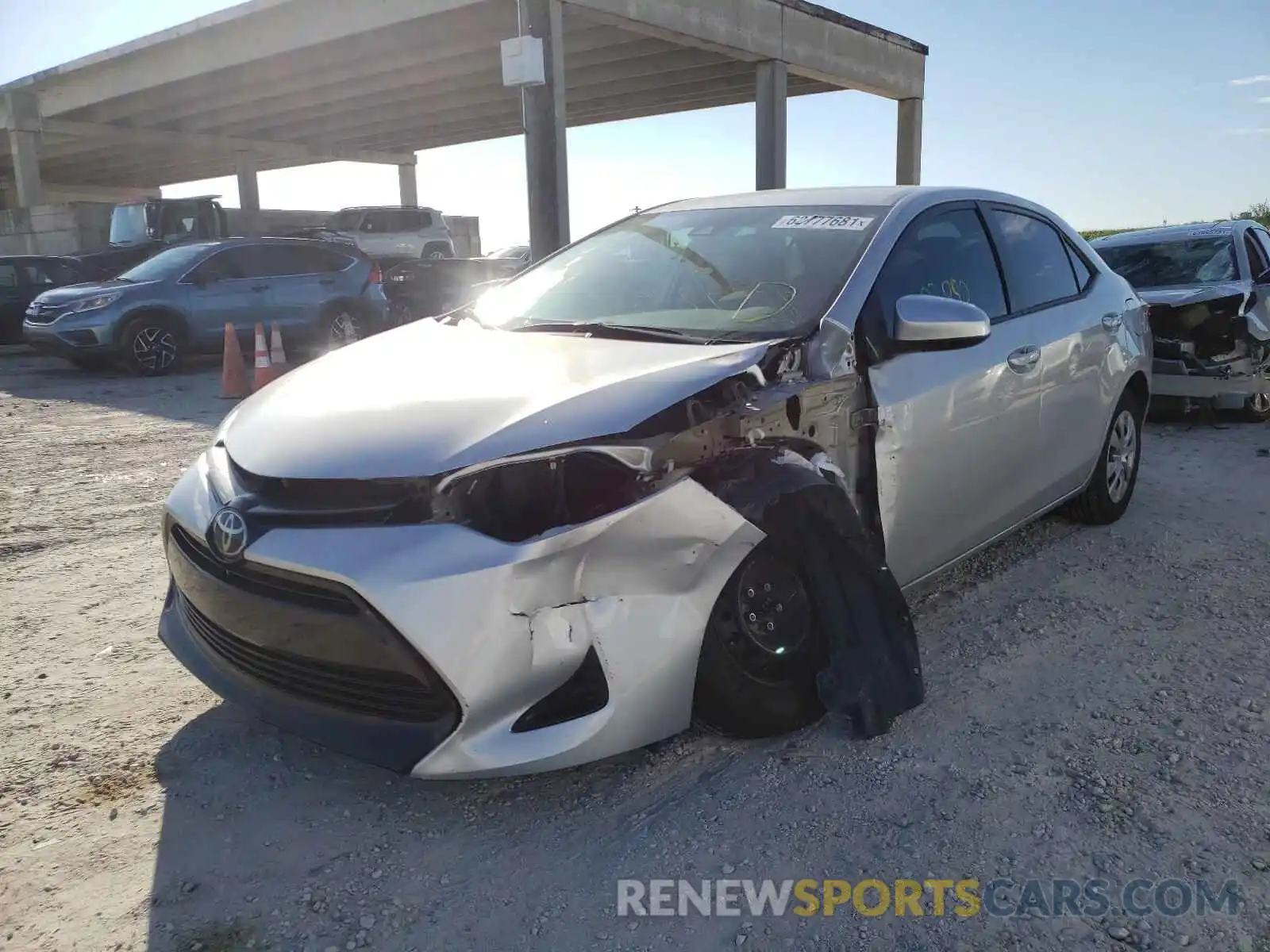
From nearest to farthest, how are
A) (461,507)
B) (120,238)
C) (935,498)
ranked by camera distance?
(461,507), (935,498), (120,238)

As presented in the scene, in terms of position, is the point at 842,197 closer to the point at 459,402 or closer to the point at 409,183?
the point at 459,402

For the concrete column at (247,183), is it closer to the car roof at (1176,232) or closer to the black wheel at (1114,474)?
the car roof at (1176,232)

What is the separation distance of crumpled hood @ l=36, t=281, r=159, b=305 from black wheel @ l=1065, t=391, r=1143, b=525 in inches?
404

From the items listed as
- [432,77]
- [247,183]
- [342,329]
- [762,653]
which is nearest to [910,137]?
[432,77]

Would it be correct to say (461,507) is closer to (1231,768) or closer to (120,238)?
(1231,768)

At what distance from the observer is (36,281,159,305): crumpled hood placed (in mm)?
11031

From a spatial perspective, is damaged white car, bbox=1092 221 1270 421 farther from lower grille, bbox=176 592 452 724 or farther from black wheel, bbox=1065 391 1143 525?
lower grille, bbox=176 592 452 724

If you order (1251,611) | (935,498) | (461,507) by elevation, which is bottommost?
(1251,611)

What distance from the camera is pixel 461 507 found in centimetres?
232

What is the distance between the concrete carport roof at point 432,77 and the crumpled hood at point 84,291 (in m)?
5.20

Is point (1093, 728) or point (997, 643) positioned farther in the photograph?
point (997, 643)

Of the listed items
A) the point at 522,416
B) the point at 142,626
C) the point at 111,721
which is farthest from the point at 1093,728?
the point at 142,626

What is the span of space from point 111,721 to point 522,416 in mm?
1718

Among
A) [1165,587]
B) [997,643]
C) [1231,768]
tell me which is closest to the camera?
[1231,768]
